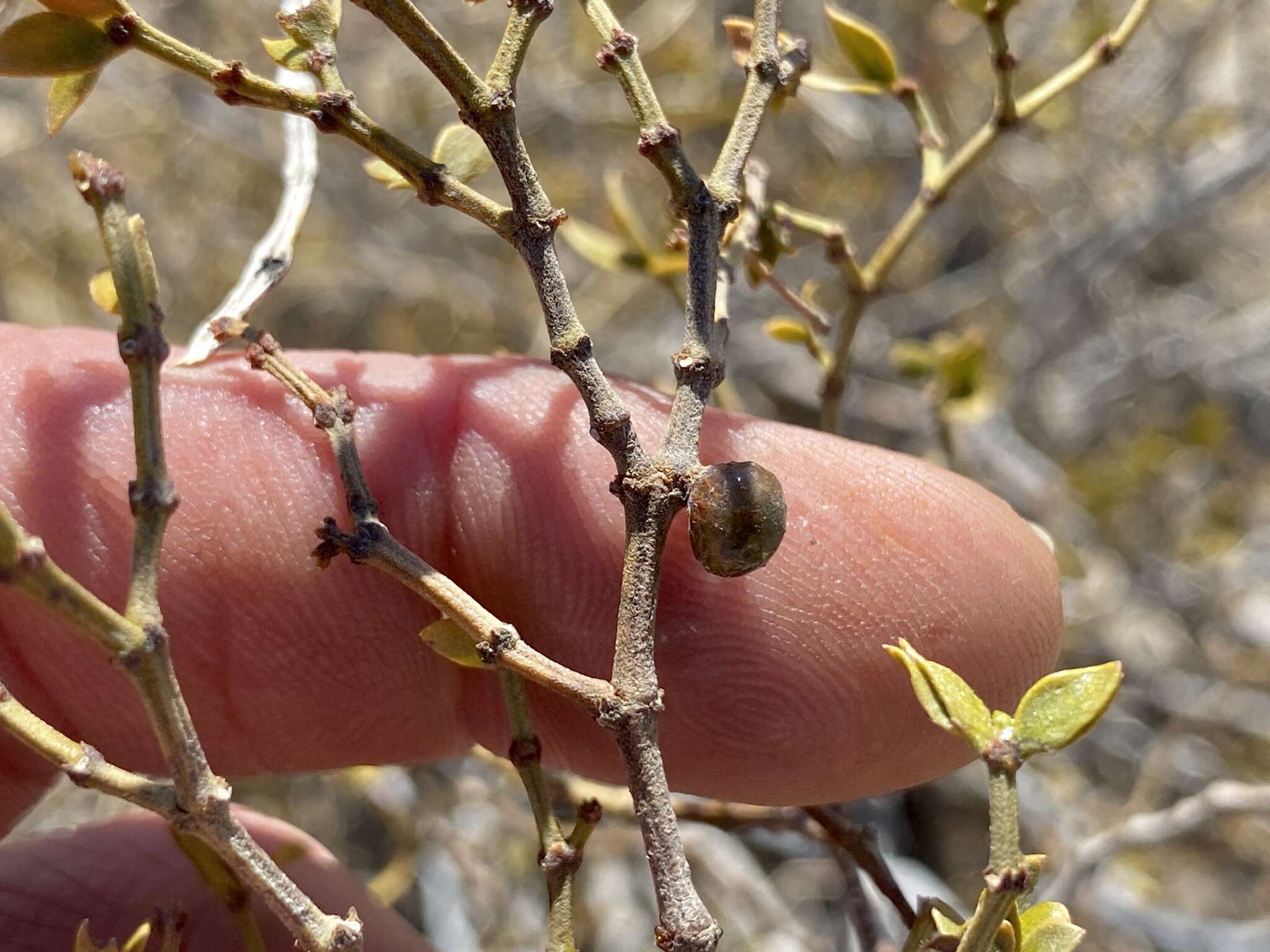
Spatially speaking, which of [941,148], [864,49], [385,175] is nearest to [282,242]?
[385,175]

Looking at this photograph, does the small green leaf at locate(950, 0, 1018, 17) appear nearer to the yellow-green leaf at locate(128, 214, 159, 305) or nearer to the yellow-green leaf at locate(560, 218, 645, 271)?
the yellow-green leaf at locate(560, 218, 645, 271)

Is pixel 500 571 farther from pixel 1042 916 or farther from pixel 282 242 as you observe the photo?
pixel 1042 916

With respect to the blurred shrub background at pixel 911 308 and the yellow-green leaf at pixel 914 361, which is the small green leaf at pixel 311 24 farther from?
the blurred shrub background at pixel 911 308

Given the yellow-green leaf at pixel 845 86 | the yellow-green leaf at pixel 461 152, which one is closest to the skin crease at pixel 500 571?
the yellow-green leaf at pixel 461 152

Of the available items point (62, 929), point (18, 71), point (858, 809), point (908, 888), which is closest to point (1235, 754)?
point (858, 809)

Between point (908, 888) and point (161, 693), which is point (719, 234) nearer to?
point (161, 693)
